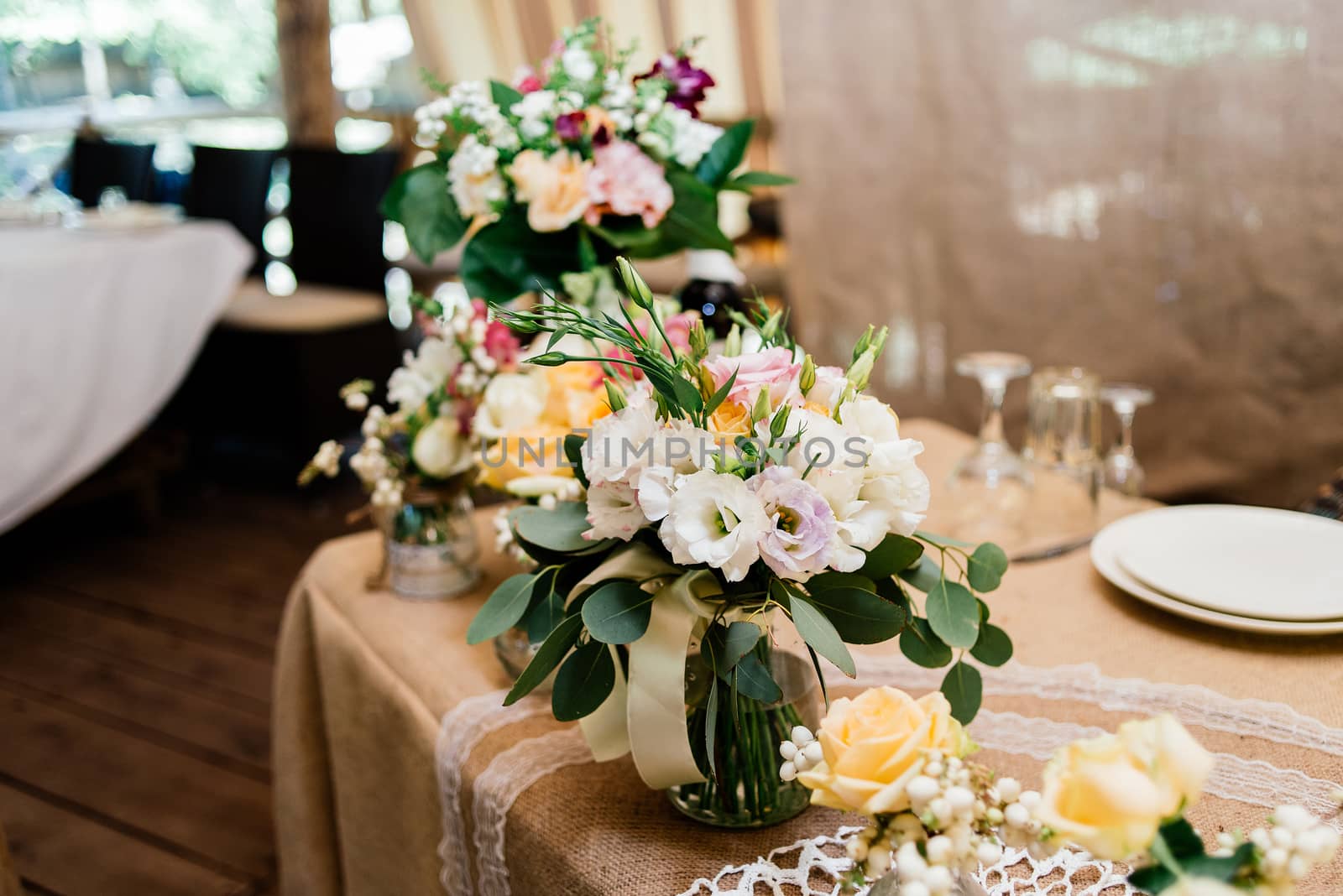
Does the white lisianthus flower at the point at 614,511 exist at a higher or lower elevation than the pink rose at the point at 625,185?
lower

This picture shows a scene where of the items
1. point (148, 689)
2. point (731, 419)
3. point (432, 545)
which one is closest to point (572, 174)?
point (432, 545)

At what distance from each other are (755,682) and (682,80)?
0.73m

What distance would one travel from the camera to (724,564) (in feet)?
1.87

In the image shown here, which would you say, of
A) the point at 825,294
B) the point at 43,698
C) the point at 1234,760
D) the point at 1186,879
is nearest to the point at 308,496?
the point at 43,698

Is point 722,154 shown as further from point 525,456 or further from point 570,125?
point 525,456

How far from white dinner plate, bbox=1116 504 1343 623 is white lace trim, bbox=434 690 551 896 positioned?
1.94 feet

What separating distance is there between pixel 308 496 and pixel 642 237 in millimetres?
2433

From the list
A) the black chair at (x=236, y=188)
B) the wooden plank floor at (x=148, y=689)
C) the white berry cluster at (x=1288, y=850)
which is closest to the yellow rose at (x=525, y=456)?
the white berry cluster at (x=1288, y=850)

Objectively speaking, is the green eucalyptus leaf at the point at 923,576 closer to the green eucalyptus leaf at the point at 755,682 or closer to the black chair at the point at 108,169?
the green eucalyptus leaf at the point at 755,682

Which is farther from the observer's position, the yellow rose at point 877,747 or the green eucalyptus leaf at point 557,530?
the green eucalyptus leaf at point 557,530

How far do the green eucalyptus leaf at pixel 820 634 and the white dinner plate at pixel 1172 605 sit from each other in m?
0.47

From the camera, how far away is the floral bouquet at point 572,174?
1.06 meters

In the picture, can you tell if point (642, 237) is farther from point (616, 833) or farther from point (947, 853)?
point (947, 853)

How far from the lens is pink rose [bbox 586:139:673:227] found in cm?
105
